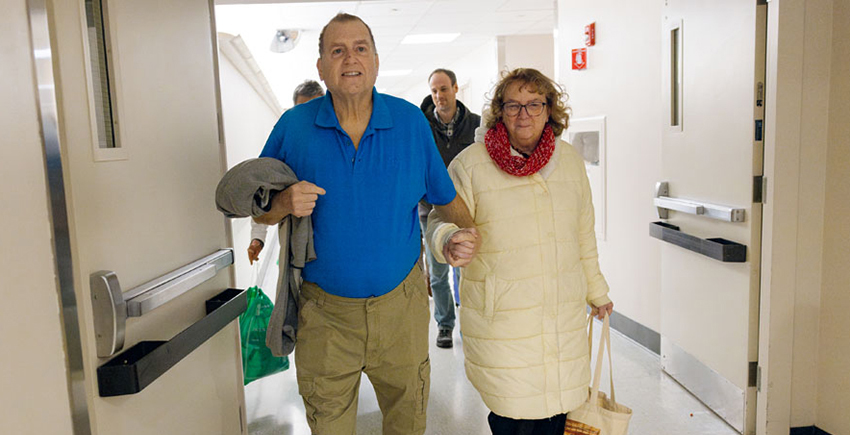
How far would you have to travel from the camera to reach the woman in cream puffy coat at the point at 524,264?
1921 millimetres

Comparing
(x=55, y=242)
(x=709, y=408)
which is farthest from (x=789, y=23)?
(x=55, y=242)

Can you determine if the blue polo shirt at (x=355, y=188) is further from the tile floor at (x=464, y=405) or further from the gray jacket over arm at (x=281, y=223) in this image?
the tile floor at (x=464, y=405)

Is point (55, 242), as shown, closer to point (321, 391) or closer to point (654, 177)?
point (321, 391)

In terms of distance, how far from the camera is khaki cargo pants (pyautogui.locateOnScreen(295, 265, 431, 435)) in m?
1.74

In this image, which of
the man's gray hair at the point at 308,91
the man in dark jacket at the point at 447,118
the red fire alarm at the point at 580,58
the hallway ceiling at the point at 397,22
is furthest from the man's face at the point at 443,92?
the hallway ceiling at the point at 397,22

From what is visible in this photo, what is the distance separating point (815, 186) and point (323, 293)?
1.97 m

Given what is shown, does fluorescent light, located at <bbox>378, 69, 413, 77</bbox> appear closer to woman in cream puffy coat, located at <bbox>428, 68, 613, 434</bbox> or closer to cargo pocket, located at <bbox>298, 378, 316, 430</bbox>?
woman in cream puffy coat, located at <bbox>428, 68, 613, 434</bbox>

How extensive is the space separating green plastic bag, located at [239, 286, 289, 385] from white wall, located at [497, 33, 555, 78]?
713 cm

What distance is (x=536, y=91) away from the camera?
1.94 m

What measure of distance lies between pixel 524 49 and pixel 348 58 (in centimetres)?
820

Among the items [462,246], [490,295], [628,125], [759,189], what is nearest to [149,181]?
[462,246]

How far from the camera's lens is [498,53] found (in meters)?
9.29

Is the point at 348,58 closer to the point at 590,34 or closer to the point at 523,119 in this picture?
the point at 523,119

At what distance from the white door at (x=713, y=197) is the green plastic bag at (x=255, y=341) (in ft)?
6.86
